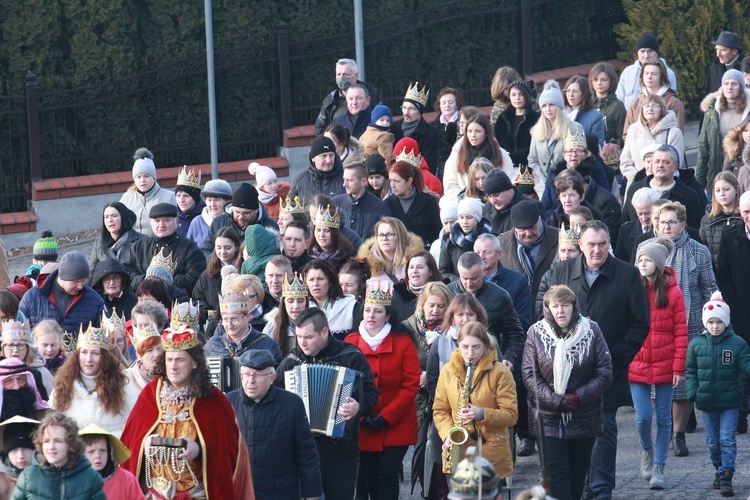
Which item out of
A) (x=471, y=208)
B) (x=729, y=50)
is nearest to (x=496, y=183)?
(x=471, y=208)

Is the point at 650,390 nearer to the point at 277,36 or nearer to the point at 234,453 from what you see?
the point at 234,453

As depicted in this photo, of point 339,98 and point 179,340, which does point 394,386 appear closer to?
point 179,340

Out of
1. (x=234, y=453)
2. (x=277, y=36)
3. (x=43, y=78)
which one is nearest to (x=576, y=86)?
(x=277, y=36)

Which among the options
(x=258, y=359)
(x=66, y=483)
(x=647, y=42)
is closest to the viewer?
(x=66, y=483)

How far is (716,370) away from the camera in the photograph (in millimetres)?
11656

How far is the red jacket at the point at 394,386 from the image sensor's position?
11.1 metres

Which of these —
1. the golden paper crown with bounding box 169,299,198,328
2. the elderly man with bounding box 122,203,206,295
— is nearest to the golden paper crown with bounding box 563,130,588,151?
the elderly man with bounding box 122,203,206,295

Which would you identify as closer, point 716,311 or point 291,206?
point 716,311

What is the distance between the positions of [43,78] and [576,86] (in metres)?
6.25

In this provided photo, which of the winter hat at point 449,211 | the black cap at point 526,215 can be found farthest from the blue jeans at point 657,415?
the winter hat at point 449,211

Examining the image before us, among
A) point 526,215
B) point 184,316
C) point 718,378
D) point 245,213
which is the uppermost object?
point 245,213

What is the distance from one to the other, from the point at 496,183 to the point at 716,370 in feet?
8.83

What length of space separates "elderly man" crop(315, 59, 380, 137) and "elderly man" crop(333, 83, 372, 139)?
0.18m

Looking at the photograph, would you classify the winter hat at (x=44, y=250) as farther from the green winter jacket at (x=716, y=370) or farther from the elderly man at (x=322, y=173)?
the green winter jacket at (x=716, y=370)
